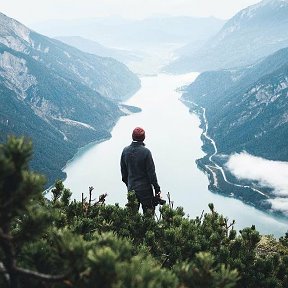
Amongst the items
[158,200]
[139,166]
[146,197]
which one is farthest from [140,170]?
[158,200]

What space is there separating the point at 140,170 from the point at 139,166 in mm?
122

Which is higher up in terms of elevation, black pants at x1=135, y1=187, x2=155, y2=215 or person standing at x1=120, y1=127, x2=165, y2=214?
person standing at x1=120, y1=127, x2=165, y2=214

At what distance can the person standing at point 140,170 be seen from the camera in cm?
1266

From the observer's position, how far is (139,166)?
508 inches

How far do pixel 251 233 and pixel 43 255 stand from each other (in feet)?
20.5

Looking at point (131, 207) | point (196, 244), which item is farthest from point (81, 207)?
point (196, 244)

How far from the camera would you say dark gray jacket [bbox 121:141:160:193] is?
1263cm

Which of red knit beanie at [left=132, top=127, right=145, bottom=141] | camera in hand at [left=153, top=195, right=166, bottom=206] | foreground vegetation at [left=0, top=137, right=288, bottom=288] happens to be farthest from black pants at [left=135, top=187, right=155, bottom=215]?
foreground vegetation at [left=0, top=137, right=288, bottom=288]

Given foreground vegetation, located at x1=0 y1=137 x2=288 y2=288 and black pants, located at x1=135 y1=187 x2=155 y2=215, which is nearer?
foreground vegetation, located at x1=0 y1=137 x2=288 y2=288

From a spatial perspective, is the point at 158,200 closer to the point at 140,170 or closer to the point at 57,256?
the point at 140,170

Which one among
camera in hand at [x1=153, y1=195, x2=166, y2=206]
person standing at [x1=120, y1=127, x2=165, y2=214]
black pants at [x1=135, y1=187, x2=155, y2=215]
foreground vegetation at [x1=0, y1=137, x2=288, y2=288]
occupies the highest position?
person standing at [x1=120, y1=127, x2=165, y2=214]

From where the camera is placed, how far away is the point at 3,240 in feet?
14.5

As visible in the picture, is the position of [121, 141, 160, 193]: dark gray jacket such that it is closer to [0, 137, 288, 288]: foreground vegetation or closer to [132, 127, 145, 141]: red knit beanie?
[132, 127, 145, 141]: red knit beanie

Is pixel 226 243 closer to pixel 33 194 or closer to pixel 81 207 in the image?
pixel 81 207
